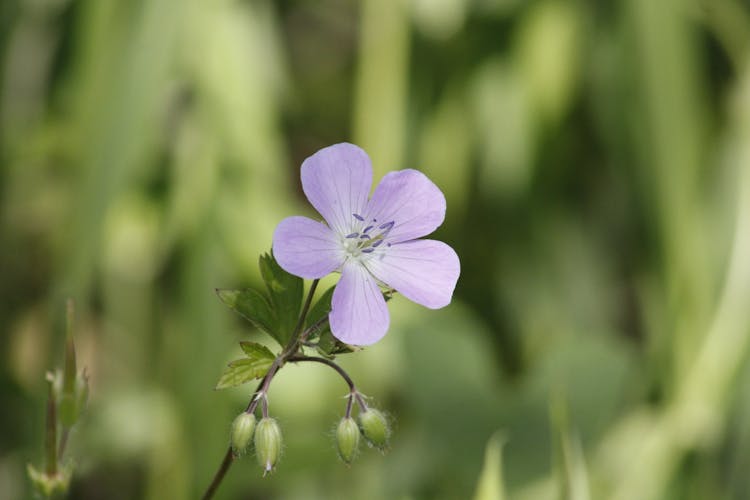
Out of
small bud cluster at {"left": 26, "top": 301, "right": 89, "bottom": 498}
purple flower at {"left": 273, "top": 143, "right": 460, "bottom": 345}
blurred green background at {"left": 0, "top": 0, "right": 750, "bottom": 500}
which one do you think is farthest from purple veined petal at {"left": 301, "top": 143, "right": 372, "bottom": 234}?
blurred green background at {"left": 0, "top": 0, "right": 750, "bottom": 500}

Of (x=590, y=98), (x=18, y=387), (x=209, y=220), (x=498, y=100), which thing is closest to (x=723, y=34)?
(x=590, y=98)

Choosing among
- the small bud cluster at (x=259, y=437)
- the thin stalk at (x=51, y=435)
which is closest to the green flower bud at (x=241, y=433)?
the small bud cluster at (x=259, y=437)

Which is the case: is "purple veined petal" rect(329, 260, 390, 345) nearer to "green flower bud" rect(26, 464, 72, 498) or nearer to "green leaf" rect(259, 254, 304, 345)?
"green leaf" rect(259, 254, 304, 345)

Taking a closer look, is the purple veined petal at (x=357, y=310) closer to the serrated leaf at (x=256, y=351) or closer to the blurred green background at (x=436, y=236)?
the serrated leaf at (x=256, y=351)

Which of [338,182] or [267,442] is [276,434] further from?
[338,182]

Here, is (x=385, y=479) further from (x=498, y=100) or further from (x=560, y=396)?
(x=498, y=100)

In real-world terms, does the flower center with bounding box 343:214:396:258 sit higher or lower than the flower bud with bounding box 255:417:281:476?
higher
